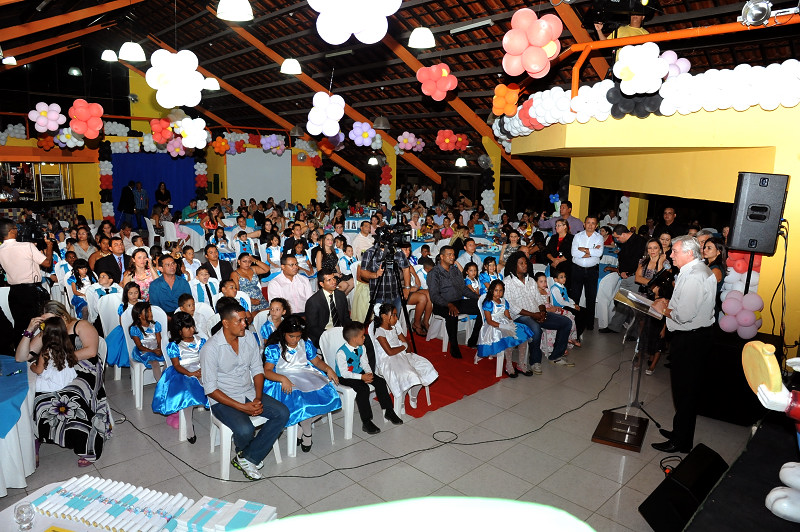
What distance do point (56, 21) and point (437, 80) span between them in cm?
598

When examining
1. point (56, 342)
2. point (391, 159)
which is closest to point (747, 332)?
point (56, 342)

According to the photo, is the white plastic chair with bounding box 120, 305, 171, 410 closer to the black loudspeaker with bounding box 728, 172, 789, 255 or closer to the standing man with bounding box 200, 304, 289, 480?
the standing man with bounding box 200, 304, 289, 480

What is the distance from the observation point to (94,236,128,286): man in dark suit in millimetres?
5863

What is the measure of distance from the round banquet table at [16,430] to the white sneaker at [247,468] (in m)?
1.29

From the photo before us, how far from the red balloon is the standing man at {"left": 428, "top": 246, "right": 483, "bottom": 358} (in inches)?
77.8

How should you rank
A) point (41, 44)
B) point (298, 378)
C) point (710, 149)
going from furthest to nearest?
point (41, 44) → point (710, 149) → point (298, 378)

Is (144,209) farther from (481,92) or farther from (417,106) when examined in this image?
(481,92)

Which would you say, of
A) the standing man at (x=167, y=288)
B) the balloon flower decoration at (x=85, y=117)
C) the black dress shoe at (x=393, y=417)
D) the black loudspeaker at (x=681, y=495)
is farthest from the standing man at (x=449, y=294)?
the balloon flower decoration at (x=85, y=117)

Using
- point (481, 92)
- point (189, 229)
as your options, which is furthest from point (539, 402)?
point (189, 229)

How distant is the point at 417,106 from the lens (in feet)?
42.2

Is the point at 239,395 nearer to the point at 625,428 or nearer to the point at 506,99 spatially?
the point at 625,428

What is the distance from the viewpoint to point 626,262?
6918mm

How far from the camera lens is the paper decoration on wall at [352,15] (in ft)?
9.32

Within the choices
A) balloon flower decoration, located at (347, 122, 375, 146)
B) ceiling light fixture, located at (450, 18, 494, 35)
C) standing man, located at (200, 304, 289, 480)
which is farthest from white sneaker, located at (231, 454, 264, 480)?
balloon flower decoration, located at (347, 122, 375, 146)
